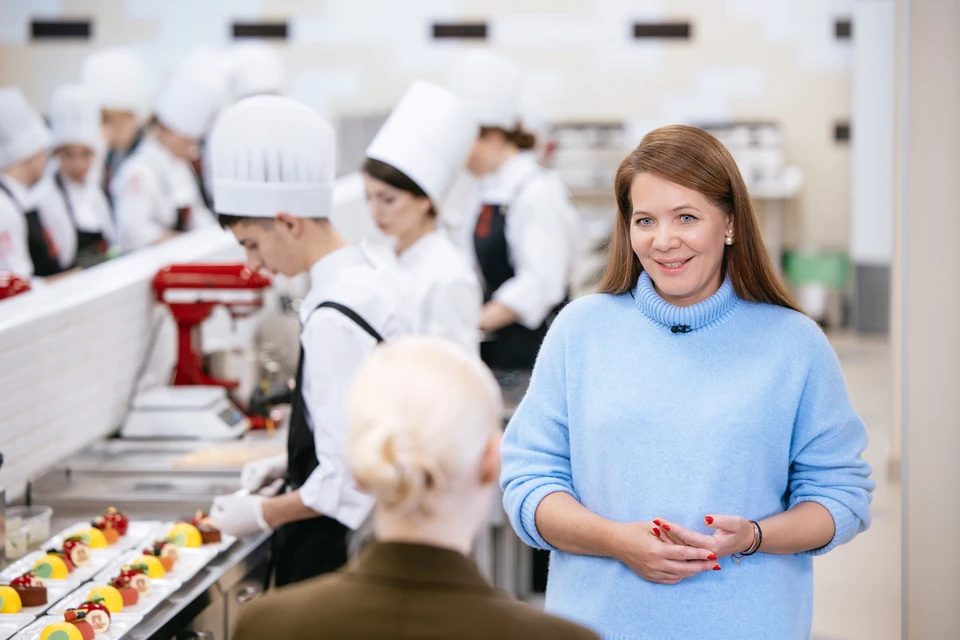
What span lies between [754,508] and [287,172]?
4.04 ft

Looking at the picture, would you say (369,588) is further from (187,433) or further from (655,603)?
(187,433)

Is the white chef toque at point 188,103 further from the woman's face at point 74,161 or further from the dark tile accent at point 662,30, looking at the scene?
the dark tile accent at point 662,30

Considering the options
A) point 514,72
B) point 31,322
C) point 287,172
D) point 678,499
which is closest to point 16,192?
point 514,72

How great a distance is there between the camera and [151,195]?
585cm

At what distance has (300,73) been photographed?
10.0m

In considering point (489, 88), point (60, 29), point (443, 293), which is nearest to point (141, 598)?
point (443, 293)

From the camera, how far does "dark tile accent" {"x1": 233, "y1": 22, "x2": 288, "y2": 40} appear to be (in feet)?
32.9

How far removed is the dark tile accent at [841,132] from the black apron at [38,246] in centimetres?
686

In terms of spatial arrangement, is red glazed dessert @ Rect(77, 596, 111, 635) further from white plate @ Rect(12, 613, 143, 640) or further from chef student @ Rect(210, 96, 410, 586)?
chef student @ Rect(210, 96, 410, 586)

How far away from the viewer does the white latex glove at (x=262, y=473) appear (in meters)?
2.48

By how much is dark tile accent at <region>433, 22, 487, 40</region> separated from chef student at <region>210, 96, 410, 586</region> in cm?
761

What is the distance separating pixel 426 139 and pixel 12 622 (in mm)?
1718

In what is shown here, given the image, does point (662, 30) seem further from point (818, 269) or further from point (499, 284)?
point (499, 284)

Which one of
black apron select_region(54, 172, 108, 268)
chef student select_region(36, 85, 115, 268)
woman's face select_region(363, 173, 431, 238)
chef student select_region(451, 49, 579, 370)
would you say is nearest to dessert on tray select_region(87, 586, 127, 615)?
woman's face select_region(363, 173, 431, 238)
